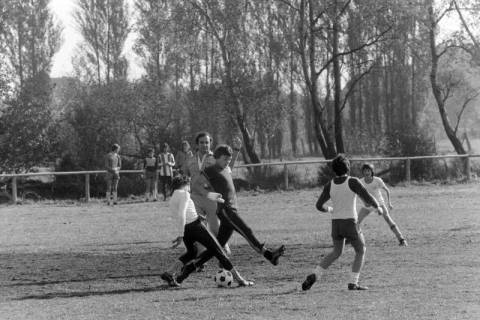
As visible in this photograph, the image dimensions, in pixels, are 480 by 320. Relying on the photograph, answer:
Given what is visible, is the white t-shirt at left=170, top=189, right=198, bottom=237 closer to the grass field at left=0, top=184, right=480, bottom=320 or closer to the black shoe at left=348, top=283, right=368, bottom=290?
the grass field at left=0, top=184, right=480, bottom=320

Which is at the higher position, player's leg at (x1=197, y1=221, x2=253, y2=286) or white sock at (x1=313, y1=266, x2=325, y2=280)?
player's leg at (x1=197, y1=221, x2=253, y2=286)

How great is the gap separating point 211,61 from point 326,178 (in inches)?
660

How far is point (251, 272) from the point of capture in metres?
10.8

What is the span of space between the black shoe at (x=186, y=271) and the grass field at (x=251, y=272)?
0.64ft

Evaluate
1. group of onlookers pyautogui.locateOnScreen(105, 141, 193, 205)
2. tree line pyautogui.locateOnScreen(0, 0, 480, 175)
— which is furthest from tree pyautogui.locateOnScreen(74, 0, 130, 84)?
group of onlookers pyautogui.locateOnScreen(105, 141, 193, 205)

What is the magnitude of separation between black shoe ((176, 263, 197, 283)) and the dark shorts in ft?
5.81

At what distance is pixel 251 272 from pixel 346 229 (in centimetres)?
211

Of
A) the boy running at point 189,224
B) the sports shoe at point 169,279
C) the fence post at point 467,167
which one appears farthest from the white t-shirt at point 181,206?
the fence post at point 467,167

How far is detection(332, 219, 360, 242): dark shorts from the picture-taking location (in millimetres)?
9102

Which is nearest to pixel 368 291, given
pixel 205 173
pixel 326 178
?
pixel 205 173

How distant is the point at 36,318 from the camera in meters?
7.85

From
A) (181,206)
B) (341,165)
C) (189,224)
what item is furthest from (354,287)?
(181,206)

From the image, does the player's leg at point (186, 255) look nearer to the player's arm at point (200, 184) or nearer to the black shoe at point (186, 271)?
the black shoe at point (186, 271)

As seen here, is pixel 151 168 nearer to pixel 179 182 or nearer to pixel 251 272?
pixel 251 272
